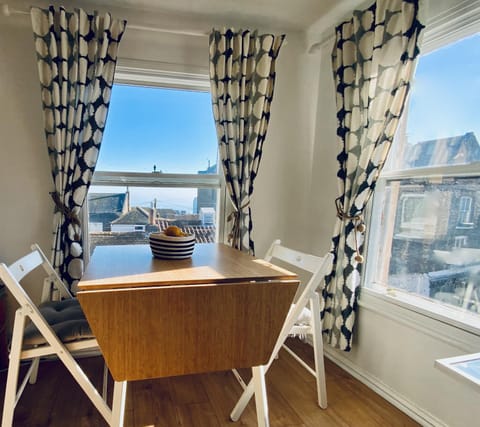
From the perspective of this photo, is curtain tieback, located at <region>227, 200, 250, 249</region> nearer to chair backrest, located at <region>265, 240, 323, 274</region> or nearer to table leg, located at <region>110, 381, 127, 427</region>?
chair backrest, located at <region>265, 240, 323, 274</region>

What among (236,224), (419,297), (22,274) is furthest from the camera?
(236,224)

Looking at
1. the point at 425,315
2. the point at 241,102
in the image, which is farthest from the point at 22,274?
the point at 425,315

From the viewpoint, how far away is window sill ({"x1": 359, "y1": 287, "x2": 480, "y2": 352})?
4.56 ft

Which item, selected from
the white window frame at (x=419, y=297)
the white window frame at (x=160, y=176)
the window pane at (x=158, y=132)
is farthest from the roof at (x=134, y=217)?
the white window frame at (x=419, y=297)

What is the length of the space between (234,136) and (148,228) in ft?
2.94

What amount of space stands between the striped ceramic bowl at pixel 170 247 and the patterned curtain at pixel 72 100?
73 cm

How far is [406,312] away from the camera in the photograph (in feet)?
5.43

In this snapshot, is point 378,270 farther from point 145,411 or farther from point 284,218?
point 145,411

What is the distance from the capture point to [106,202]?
223cm

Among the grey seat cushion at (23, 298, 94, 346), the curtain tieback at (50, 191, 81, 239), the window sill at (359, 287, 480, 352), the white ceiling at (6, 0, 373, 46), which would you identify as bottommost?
the grey seat cushion at (23, 298, 94, 346)

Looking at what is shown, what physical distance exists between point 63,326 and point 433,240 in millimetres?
1737

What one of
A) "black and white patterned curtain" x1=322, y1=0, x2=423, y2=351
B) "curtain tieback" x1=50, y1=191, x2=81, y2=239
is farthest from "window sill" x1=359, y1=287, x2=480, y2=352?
"curtain tieback" x1=50, y1=191, x2=81, y2=239

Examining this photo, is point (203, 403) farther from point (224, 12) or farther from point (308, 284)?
point (224, 12)

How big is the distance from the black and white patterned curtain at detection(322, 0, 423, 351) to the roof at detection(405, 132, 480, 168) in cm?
16
